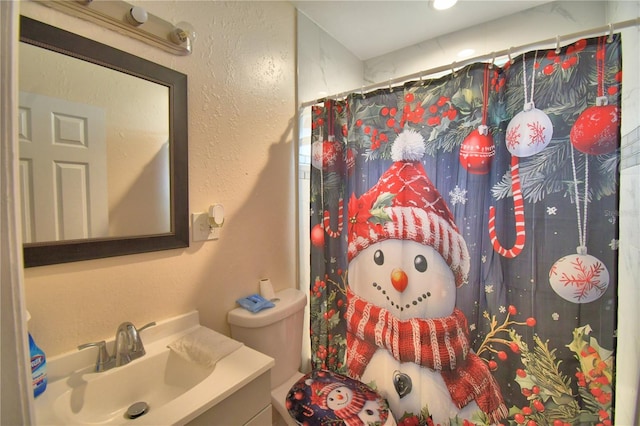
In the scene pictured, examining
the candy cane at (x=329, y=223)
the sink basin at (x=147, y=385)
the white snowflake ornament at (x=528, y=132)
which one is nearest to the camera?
the sink basin at (x=147, y=385)

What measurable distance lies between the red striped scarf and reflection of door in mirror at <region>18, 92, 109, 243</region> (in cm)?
122

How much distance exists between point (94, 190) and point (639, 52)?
1.94 m

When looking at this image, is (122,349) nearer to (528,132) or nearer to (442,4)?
(528,132)

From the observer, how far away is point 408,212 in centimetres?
127

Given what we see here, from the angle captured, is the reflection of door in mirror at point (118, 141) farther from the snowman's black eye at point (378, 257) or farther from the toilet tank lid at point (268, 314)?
the snowman's black eye at point (378, 257)

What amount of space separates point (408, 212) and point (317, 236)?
552mm

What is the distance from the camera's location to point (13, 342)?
275mm

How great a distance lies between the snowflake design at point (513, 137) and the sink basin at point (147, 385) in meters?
1.25

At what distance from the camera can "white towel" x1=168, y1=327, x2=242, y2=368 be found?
2.95 feet

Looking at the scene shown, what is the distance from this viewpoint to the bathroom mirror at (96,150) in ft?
2.47

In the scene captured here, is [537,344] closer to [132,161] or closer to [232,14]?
[132,161]

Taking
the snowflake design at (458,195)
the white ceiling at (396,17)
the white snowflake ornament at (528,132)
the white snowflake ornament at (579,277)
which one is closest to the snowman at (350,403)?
the white snowflake ornament at (579,277)

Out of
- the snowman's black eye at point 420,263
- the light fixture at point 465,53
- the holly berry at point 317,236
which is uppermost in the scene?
the light fixture at point 465,53

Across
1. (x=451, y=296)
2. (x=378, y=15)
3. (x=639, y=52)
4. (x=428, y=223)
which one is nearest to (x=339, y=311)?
(x=451, y=296)
